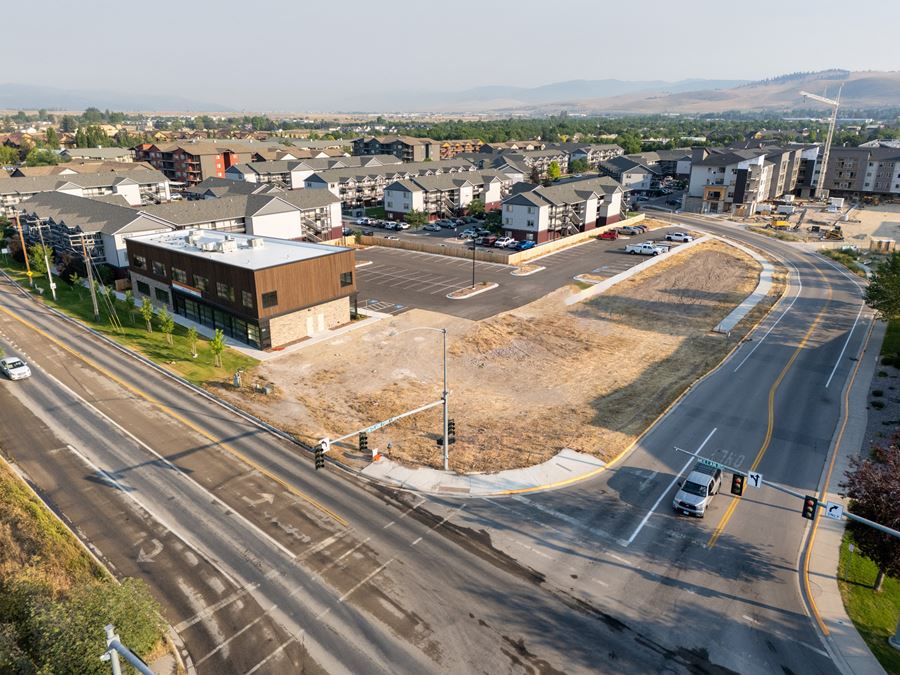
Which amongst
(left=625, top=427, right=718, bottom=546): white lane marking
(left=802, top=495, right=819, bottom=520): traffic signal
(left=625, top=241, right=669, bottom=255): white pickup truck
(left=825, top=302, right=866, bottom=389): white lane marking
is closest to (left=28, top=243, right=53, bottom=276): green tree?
(left=625, top=427, right=718, bottom=546): white lane marking

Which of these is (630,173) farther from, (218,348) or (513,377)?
(218,348)

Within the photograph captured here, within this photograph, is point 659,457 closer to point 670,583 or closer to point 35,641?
point 670,583

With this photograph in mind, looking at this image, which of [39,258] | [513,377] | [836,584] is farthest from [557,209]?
[836,584]

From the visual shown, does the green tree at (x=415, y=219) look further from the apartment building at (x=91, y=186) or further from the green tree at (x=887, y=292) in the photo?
the green tree at (x=887, y=292)

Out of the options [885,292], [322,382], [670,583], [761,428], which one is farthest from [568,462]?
[885,292]

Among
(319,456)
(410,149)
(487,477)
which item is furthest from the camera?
(410,149)

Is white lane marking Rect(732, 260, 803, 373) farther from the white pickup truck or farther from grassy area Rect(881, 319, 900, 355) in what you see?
the white pickup truck

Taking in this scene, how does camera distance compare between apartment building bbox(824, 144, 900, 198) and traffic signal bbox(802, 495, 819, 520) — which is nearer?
traffic signal bbox(802, 495, 819, 520)
